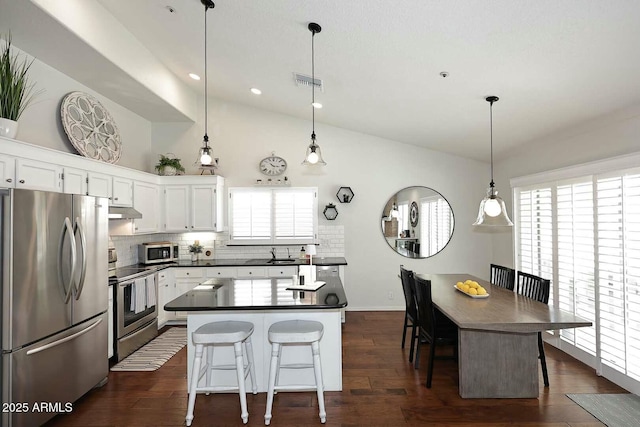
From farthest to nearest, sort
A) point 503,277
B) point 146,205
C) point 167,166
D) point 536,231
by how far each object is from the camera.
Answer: point 167,166, point 146,205, point 536,231, point 503,277

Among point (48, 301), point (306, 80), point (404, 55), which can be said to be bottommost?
point (48, 301)

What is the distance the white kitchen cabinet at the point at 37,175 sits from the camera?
273 centimetres

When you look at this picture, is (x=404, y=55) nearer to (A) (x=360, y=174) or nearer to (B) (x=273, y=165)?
(A) (x=360, y=174)

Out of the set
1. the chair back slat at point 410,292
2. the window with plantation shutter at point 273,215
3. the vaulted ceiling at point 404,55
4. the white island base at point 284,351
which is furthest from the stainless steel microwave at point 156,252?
the chair back slat at point 410,292

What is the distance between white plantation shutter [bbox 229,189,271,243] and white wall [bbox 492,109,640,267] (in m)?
3.60

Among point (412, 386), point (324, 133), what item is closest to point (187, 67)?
point (324, 133)

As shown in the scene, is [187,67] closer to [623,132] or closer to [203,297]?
[203,297]

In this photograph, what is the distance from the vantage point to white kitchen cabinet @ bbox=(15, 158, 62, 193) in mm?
2729

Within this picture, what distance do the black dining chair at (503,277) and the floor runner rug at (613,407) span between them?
49.3 inches

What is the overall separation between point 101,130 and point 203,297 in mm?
2674

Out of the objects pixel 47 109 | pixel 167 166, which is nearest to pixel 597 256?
pixel 167 166

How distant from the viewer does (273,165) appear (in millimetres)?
5613

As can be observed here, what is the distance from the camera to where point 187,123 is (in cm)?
566

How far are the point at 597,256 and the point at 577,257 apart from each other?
27cm
